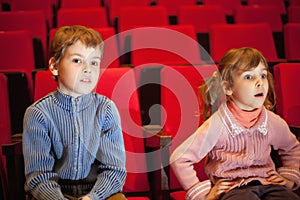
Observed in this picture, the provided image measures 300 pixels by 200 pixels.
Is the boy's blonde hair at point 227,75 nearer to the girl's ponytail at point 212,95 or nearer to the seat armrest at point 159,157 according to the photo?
the girl's ponytail at point 212,95

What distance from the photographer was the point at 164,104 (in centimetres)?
125

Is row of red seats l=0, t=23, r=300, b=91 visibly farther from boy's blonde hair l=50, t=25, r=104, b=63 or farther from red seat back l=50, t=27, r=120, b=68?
boy's blonde hair l=50, t=25, r=104, b=63

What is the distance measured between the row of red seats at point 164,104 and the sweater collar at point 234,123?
11cm

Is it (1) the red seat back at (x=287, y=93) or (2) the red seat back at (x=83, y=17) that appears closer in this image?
(1) the red seat back at (x=287, y=93)

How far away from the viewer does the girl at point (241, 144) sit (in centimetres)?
106

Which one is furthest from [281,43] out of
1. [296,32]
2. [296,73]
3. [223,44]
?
[296,73]

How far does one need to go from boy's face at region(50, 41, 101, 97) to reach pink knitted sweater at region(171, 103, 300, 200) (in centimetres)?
24

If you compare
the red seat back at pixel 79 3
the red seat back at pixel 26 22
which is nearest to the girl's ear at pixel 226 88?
the red seat back at pixel 26 22

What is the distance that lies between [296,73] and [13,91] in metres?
0.74

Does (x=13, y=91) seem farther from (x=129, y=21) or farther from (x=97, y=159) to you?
(x=129, y=21)

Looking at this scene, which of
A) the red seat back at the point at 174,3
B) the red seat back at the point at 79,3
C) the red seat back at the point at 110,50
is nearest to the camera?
the red seat back at the point at 110,50

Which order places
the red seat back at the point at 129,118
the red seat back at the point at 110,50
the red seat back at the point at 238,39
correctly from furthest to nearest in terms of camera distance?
the red seat back at the point at 238,39 < the red seat back at the point at 110,50 < the red seat back at the point at 129,118

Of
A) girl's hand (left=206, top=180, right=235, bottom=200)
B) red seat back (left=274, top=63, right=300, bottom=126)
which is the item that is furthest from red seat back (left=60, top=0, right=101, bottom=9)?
girl's hand (left=206, top=180, right=235, bottom=200)

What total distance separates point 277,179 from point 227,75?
0.25 m
